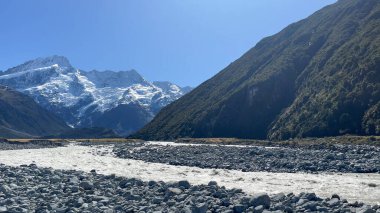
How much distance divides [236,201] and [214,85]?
16170 centimetres

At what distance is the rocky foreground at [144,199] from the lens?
735 inches

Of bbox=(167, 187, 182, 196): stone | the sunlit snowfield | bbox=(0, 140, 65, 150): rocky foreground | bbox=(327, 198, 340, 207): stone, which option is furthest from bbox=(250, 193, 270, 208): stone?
bbox=(0, 140, 65, 150): rocky foreground

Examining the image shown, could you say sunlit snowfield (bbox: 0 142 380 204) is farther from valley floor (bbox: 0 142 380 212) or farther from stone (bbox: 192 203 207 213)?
stone (bbox: 192 203 207 213)

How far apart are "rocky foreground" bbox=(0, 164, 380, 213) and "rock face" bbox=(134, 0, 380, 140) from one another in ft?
216

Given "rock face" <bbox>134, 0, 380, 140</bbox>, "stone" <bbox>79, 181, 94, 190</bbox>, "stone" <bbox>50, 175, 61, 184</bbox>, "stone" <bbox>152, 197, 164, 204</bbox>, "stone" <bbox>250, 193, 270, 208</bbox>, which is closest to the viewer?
"stone" <bbox>250, 193, 270, 208</bbox>

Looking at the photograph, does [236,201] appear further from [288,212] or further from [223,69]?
[223,69]

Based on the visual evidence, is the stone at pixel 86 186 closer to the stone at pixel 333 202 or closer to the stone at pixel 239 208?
the stone at pixel 239 208

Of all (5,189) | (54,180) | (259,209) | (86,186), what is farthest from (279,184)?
(5,189)

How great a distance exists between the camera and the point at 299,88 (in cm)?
12850

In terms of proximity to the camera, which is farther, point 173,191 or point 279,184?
point 279,184

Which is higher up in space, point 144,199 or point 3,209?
point 3,209

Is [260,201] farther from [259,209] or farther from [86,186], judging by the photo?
[86,186]

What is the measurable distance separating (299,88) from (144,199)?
11283cm

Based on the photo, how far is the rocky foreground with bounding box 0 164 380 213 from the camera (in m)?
18.7
